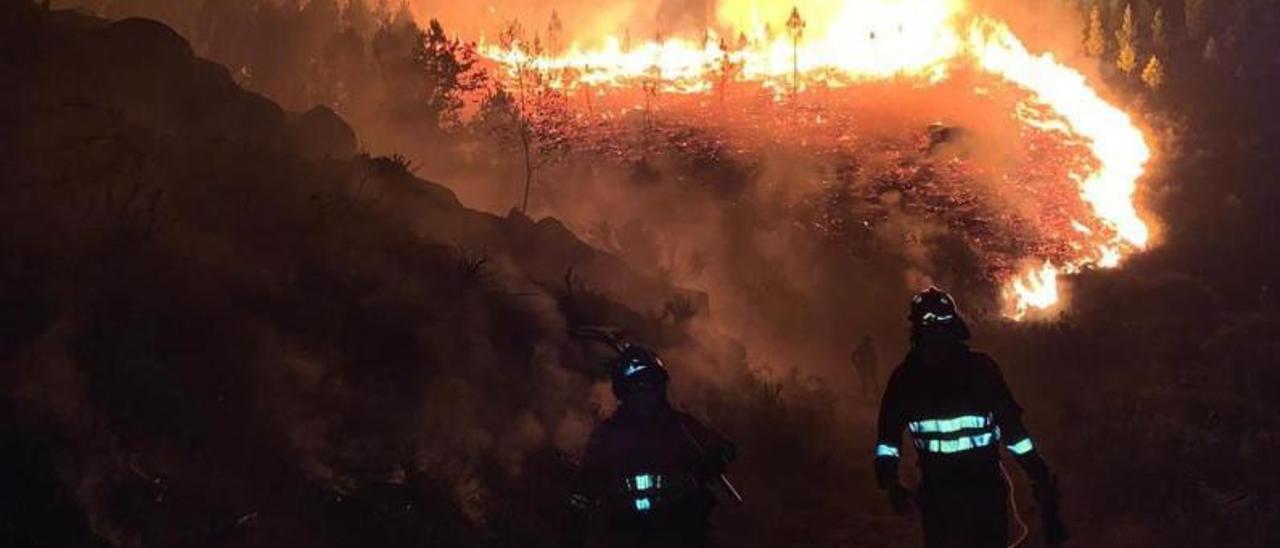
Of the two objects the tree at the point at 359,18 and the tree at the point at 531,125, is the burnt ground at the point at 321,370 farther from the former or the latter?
the tree at the point at 359,18

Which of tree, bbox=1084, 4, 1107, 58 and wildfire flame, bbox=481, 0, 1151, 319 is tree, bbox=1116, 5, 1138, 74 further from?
wildfire flame, bbox=481, 0, 1151, 319

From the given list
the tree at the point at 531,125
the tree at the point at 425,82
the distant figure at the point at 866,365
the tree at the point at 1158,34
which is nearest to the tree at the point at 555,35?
the tree at the point at 531,125

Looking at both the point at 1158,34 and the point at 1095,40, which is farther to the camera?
the point at 1095,40

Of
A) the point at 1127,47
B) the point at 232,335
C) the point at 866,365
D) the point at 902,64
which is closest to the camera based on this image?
the point at 232,335

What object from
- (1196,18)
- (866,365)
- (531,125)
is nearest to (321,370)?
(866,365)

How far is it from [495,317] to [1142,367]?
15.8 meters

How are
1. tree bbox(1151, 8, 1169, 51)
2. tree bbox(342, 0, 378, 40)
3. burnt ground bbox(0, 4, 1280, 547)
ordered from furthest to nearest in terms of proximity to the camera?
1. tree bbox(1151, 8, 1169, 51)
2. tree bbox(342, 0, 378, 40)
3. burnt ground bbox(0, 4, 1280, 547)

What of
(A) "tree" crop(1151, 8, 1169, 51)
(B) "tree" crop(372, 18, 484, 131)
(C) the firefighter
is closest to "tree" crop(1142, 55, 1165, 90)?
(A) "tree" crop(1151, 8, 1169, 51)

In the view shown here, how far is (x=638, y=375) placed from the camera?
5656 millimetres

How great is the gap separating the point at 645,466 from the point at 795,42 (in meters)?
61.9

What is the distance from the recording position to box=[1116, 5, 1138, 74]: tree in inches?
2362

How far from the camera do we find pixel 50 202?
30.6 ft

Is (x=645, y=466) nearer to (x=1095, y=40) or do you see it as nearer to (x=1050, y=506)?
(x=1050, y=506)

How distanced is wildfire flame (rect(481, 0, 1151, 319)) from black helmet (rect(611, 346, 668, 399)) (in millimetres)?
34437
